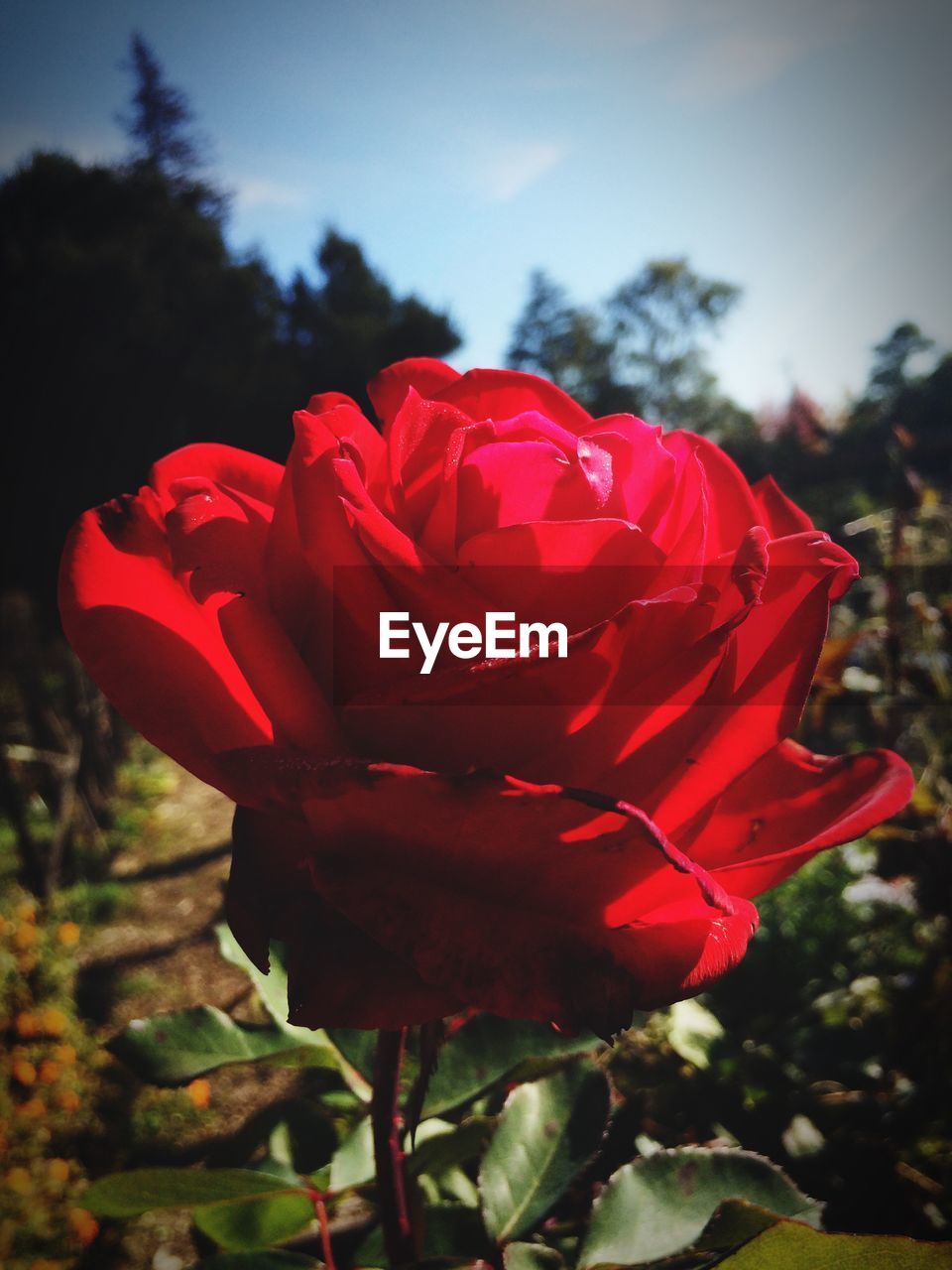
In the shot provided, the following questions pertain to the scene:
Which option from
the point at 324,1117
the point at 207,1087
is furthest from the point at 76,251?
the point at 324,1117

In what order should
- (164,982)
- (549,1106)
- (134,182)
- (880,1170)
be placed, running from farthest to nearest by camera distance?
(134,182), (164,982), (880,1170), (549,1106)

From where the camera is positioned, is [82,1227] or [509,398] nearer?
[509,398]

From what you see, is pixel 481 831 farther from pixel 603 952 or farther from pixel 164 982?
pixel 164 982

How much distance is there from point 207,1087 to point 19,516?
309 centimetres

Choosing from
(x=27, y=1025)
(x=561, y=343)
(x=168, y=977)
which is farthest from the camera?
(x=561, y=343)

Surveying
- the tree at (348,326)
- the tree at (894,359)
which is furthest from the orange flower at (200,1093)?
the tree at (894,359)

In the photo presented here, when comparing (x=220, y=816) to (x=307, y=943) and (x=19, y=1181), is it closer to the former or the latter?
(x=19, y=1181)

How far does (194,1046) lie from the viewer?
39 cm

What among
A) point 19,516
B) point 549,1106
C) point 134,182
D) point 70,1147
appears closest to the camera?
point 549,1106

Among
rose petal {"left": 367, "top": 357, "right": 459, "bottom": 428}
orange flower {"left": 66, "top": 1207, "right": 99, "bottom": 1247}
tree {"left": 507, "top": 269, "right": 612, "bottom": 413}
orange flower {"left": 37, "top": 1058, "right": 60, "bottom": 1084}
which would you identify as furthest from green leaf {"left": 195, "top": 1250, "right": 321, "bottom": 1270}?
tree {"left": 507, "top": 269, "right": 612, "bottom": 413}

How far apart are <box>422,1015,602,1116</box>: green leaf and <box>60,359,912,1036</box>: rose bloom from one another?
20 centimetres

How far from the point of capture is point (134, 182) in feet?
15.2

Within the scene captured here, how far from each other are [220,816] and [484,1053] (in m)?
3.92

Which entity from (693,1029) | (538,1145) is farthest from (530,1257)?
(693,1029)
